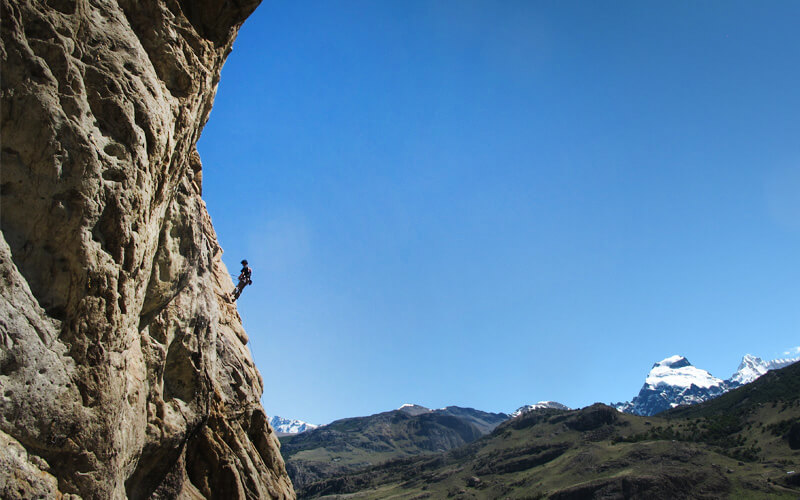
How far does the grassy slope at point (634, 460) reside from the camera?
10600cm

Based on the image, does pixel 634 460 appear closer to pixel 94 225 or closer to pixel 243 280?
pixel 243 280

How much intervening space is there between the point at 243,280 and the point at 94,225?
1954 cm

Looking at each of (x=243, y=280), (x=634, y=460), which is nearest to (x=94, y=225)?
(x=243, y=280)

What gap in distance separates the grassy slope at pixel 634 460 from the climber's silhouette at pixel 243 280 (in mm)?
103658

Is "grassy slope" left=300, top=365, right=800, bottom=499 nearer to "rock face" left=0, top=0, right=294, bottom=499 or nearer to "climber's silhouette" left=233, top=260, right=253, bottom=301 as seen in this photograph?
"climber's silhouette" left=233, top=260, right=253, bottom=301

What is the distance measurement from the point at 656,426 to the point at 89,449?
17779 cm

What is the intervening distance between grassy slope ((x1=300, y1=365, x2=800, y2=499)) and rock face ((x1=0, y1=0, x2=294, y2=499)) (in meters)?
112

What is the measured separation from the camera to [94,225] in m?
11.1

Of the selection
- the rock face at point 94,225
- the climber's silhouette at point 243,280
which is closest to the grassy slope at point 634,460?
the climber's silhouette at point 243,280

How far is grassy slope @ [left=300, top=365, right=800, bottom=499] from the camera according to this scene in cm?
10600

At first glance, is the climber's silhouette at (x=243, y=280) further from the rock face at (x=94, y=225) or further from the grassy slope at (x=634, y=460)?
the grassy slope at (x=634, y=460)

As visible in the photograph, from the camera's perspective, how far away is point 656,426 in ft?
520

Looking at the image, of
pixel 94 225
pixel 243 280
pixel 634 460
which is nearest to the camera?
pixel 94 225

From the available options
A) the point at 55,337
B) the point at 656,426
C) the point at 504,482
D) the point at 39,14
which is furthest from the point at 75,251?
the point at 656,426
